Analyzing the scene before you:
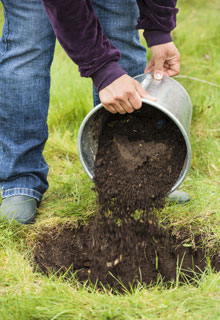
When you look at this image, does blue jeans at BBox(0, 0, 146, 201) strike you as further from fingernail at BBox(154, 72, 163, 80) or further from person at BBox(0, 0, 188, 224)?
fingernail at BBox(154, 72, 163, 80)

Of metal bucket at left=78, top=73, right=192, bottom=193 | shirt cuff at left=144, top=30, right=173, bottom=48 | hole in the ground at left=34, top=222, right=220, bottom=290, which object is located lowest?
hole in the ground at left=34, top=222, right=220, bottom=290

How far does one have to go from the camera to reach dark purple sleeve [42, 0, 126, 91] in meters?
1.65

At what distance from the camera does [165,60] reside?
2277 millimetres

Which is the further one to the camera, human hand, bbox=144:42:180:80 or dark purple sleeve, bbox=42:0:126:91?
human hand, bbox=144:42:180:80

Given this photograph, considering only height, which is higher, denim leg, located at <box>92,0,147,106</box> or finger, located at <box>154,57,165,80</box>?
Result: denim leg, located at <box>92,0,147,106</box>

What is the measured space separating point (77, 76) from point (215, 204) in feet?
6.09

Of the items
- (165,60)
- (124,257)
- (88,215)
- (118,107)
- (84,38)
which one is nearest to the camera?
(84,38)

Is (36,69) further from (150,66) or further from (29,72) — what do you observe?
(150,66)

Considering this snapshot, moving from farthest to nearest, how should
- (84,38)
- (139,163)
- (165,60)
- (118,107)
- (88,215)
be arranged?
1. (88,215)
2. (165,60)
3. (139,163)
4. (118,107)
5. (84,38)

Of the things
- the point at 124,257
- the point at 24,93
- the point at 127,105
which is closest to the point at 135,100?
the point at 127,105

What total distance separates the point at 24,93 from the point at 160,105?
30.2 inches

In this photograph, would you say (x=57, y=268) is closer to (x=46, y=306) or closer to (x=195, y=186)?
(x=46, y=306)

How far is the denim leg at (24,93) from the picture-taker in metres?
2.06

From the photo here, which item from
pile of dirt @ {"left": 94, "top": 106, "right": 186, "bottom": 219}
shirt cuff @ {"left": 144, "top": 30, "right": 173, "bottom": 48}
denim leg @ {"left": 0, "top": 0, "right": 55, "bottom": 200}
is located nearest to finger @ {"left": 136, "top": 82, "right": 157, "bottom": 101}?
pile of dirt @ {"left": 94, "top": 106, "right": 186, "bottom": 219}
